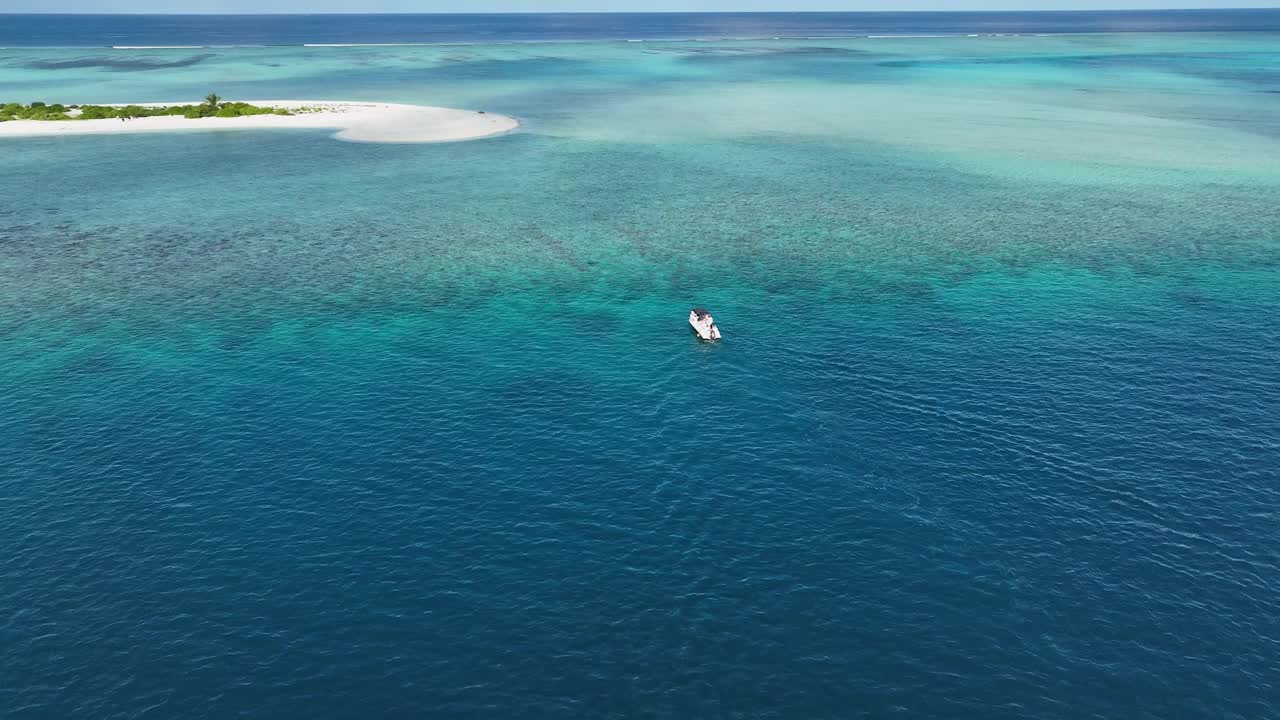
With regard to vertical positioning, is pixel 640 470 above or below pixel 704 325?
below

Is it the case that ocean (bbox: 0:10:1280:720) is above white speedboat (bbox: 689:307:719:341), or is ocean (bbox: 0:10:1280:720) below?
below

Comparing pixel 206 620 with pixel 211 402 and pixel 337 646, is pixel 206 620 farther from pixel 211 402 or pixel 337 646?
pixel 211 402

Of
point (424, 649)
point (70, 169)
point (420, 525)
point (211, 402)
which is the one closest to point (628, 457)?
point (420, 525)

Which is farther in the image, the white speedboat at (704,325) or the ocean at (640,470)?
the white speedboat at (704,325)

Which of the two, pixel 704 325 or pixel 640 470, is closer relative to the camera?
pixel 640 470

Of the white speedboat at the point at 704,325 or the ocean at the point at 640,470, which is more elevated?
the white speedboat at the point at 704,325
